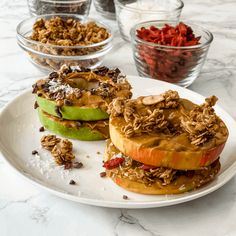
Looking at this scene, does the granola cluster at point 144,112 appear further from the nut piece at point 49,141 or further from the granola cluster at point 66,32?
the granola cluster at point 66,32

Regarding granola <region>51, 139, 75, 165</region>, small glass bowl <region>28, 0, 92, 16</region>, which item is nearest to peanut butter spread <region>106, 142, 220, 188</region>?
granola <region>51, 139, 75, 165</region>

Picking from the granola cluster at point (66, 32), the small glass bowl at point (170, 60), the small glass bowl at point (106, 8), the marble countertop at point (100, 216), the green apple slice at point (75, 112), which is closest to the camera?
the marble countertop at point (100, 216)

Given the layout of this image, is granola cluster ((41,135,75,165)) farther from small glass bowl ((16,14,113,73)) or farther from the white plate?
small glass bowl ((16,14,113,73))

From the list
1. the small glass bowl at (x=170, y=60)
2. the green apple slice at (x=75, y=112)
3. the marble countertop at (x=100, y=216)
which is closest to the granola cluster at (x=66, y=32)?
the small glass bowl at (x=170, y=60)

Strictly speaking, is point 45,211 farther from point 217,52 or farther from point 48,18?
point 217,52

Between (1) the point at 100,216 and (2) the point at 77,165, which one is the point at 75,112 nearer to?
(2) the point at 77,165

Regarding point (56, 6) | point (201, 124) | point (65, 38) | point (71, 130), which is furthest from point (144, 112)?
point (56, 6)

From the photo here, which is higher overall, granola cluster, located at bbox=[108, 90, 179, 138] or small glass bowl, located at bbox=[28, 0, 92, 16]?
granola cluster, located at bbox=[108, 90, 179, 138]

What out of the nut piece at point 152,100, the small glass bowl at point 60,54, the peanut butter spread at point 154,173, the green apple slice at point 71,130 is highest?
the nut piece at point 152,100
